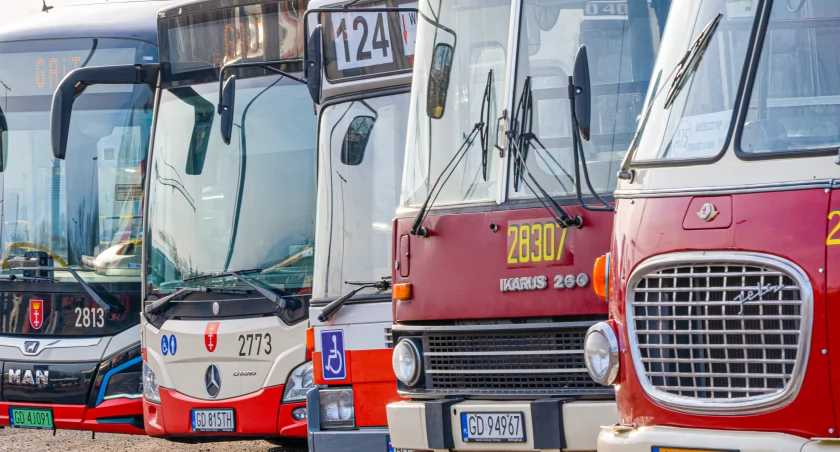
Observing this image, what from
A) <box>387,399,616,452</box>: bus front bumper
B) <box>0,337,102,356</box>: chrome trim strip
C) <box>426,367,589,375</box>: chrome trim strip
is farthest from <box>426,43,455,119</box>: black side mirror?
<box>0,337,102,356</box>: chrome trim strip

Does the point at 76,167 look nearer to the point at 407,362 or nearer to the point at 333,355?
the point at 333,355

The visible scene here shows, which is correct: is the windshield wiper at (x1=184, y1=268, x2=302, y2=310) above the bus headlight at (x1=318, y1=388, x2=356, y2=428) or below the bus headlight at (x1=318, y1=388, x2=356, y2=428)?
above

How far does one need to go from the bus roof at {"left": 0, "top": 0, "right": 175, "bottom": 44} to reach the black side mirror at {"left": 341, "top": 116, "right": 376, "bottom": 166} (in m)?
3.35

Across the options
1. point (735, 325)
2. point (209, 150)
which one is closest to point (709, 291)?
point (735, 325)

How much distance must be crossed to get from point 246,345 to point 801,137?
5.46 m

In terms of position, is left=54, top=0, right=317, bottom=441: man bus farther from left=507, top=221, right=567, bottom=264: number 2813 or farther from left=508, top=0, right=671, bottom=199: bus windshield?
left=507, top=221, right=567, bottom=264: number 2813

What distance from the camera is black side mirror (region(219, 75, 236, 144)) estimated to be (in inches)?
337

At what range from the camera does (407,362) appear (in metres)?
6.68

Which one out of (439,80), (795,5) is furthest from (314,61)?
(795,5)

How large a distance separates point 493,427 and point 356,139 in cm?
256

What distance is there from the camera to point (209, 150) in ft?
31.5

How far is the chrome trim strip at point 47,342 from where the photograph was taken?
1050 cm

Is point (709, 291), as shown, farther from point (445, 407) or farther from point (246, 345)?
point (246, 345)

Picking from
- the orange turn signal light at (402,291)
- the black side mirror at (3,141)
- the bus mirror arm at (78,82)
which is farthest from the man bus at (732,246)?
the black side mirror at (3,141)
